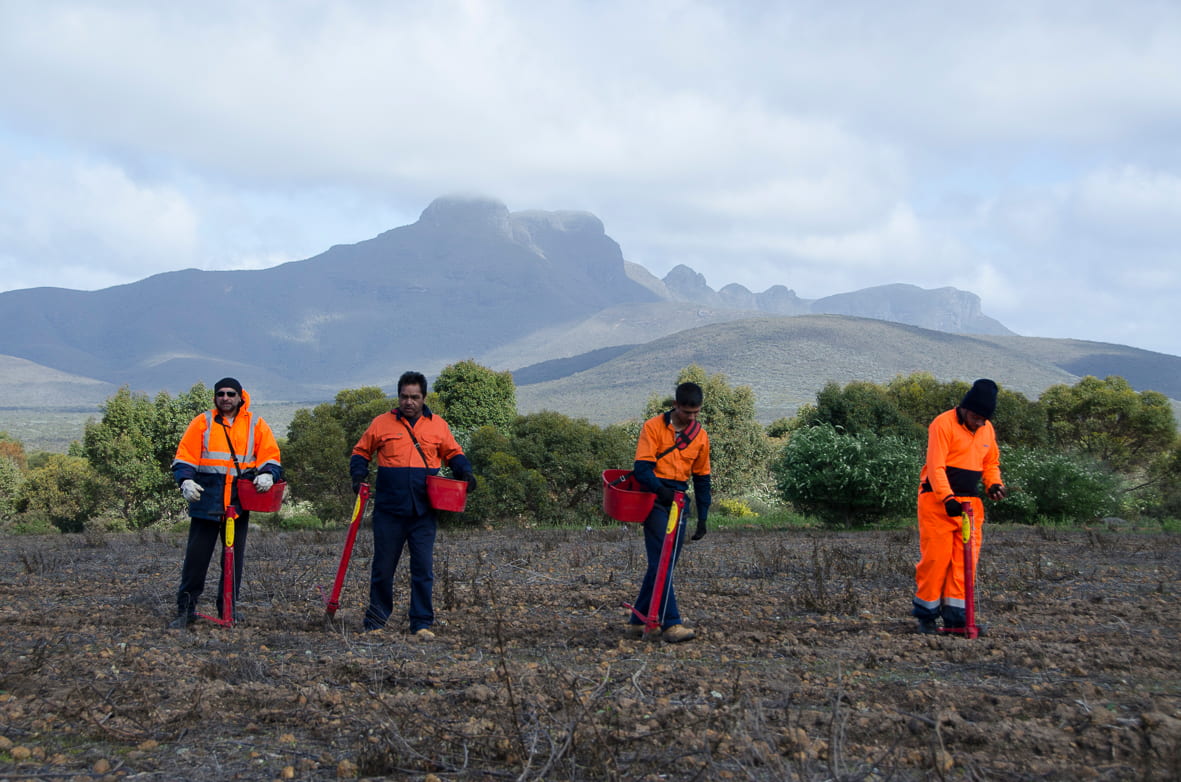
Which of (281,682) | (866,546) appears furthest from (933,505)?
(866,546)

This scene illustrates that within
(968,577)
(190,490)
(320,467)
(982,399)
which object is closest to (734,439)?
(320,467)

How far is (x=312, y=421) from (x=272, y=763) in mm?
35020

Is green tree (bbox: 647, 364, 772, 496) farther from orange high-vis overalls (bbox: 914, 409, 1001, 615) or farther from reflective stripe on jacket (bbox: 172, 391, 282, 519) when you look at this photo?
reflective stripe on jacket (bbox: 172, 391, 282, 519)

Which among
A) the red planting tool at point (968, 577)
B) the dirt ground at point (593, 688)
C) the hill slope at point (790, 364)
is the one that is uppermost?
the hill slope at point (790, 364)

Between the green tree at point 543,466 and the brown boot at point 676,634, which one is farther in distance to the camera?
the green tree at point 543,466

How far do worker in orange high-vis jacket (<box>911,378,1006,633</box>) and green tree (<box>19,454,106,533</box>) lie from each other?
3691 centimetres

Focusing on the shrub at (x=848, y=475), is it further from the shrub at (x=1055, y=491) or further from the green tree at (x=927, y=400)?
the green tree at (x=927, y=400)

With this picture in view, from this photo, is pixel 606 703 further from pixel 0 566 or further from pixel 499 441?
pixel 499 441

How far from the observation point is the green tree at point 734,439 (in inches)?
2044

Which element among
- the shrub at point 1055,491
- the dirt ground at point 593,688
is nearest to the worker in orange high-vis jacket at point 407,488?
the dirt ground at point 593,688

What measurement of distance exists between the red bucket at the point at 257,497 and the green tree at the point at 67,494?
110ft

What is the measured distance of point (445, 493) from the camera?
7.57 m

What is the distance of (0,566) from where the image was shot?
1390 cm

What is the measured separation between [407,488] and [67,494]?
123 feet
